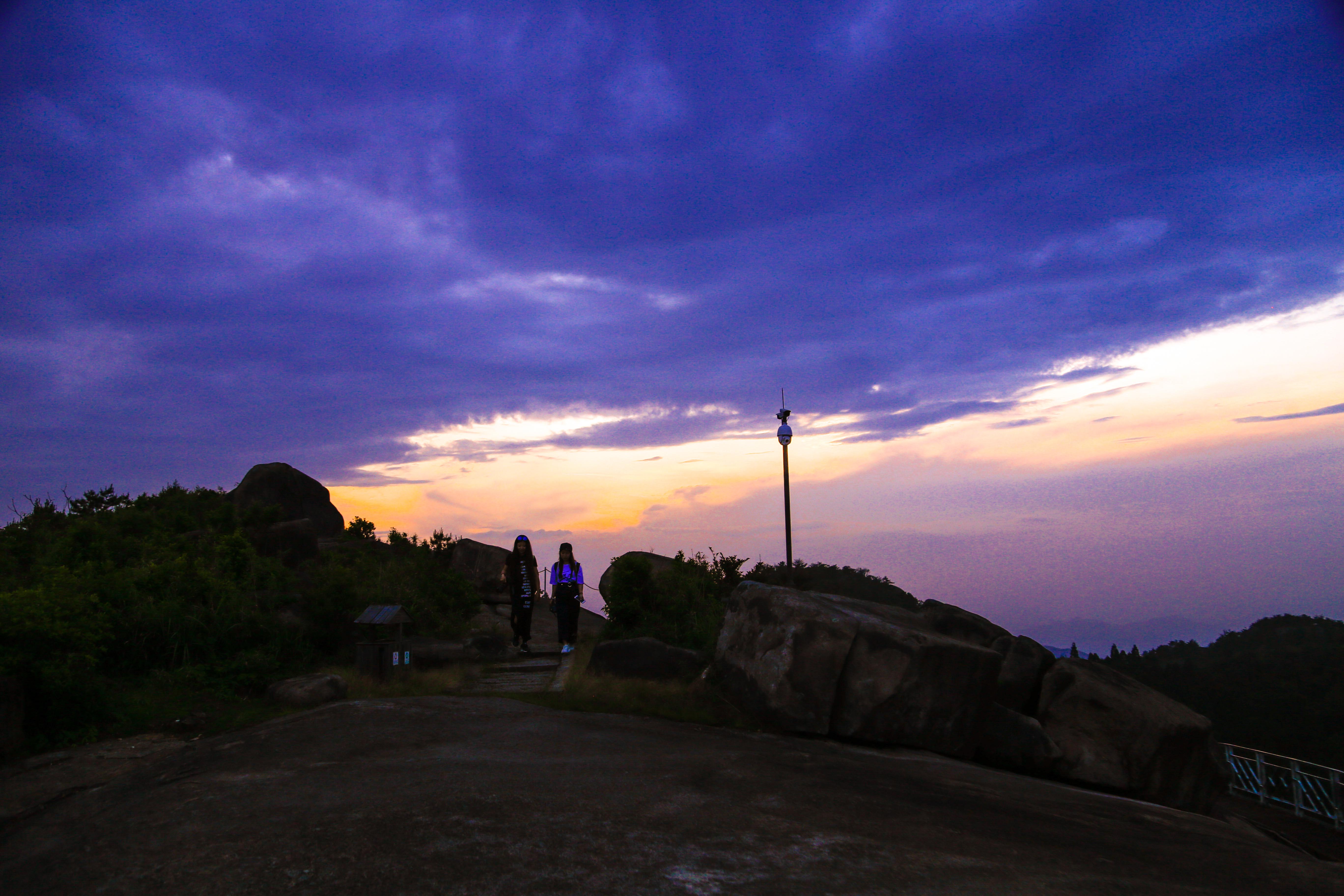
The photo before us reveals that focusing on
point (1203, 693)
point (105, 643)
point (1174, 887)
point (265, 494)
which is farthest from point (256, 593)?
point (1203, 693)

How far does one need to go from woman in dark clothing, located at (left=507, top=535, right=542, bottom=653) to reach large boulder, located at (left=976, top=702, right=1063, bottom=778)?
27.1ft

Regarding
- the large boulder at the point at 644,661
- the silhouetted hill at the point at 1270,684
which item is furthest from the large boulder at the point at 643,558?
the silhouetted hill at the point at 1270,684

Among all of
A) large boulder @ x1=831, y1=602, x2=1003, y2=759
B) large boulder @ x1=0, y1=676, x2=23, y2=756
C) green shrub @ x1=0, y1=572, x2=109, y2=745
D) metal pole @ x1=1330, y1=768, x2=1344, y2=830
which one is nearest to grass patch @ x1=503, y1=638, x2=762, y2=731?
large boulder @ x1=831, y1=602, x2=1003, y2=759

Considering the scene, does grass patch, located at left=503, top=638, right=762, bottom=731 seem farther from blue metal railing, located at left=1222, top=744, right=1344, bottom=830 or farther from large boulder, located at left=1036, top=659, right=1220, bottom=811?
blue metal railing, located at left=1222, top=744, right=1344, bottom=830

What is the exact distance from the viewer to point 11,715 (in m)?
7.94

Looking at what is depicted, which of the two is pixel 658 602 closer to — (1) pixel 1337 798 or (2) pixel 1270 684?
(1) pixel 1337 798

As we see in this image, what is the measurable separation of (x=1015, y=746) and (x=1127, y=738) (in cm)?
Result: 170

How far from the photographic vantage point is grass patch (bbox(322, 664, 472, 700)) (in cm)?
1077

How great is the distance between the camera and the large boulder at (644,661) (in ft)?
37.3

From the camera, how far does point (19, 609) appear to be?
885 cm

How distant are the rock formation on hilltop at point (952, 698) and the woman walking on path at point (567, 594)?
13.4ft

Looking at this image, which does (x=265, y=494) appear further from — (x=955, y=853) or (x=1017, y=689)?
(x=955, y=853)

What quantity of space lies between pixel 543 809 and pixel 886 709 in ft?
17.9

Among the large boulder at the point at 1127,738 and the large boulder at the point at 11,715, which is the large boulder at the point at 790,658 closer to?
the large boulder at the point at 1127,738
